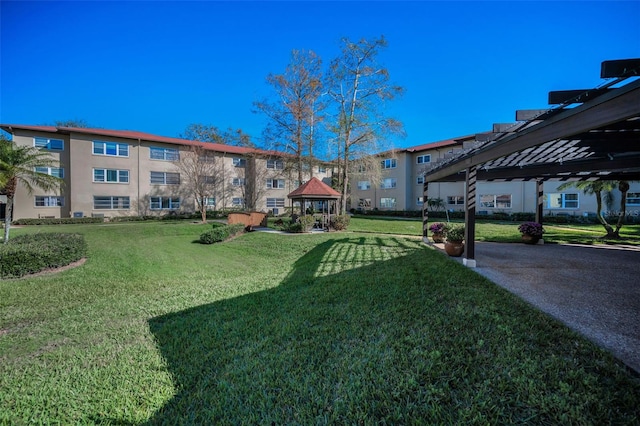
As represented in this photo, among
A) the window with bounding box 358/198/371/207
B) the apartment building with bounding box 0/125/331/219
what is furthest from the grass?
the window with bounding box 358/198/371/207

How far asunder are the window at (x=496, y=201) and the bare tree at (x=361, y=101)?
12162mm

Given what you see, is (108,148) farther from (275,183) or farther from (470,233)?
(470,233)

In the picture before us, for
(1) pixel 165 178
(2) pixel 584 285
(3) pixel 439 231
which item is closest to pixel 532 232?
(3) pixel 439 231

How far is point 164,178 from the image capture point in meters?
28.1

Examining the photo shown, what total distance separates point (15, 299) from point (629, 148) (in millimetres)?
13189

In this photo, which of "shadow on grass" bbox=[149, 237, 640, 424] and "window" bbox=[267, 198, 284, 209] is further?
"window" bbox=[267, 198, 284, 209]

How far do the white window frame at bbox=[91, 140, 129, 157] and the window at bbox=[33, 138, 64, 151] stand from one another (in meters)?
2.60

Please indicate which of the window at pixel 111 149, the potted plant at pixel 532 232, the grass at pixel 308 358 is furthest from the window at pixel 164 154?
the potted plant at pixel 532 232

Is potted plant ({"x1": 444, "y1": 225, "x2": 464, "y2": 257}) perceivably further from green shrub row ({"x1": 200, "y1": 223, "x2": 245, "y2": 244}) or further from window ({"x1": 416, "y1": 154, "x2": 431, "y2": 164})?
window ({"x1": 416, "y1": 154, "x2": 431, "y2": 164})

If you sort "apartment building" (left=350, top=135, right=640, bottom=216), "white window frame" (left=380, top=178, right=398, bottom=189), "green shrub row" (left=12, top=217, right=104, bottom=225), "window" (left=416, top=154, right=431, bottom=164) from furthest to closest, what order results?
"white window frame" (left=380, top=178, right=398, bottom=189) → "window" (left=416, top=154, right=431, bottom=164) → "apartment building" (left=350, top=135, right=640, bottom=216) → "green shrub row" (left=12, top=217, right=104, bottom=225)

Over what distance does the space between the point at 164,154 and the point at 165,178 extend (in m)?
2.36

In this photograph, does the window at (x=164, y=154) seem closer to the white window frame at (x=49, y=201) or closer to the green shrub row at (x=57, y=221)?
the green shrub row at (x=57, y=221)

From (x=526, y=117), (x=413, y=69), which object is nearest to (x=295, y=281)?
(x=526, y=117)

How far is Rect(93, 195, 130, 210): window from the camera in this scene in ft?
82.3
